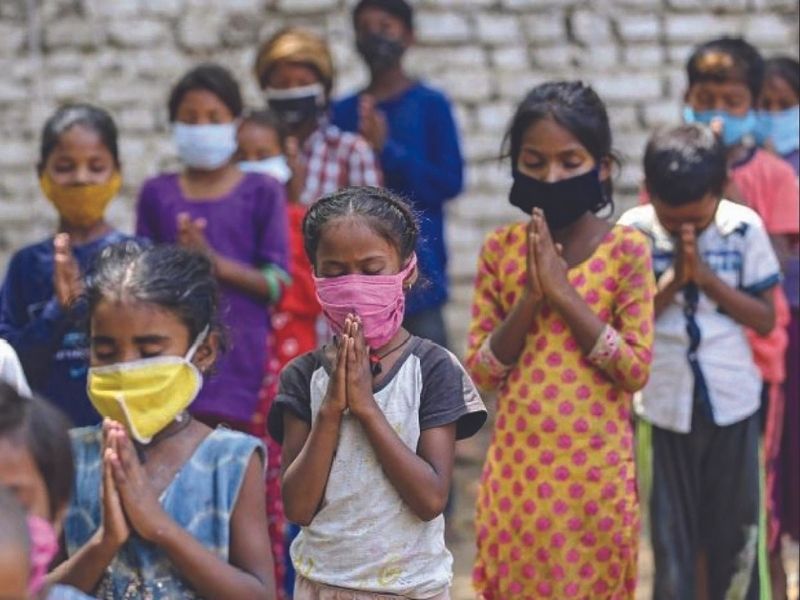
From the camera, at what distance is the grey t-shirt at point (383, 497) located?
362 centimetres

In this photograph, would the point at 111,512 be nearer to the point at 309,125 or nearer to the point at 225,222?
the point at 225,222

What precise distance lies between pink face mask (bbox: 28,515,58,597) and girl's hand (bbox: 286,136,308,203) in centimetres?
365

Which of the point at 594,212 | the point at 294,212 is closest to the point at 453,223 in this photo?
the point at 294,212

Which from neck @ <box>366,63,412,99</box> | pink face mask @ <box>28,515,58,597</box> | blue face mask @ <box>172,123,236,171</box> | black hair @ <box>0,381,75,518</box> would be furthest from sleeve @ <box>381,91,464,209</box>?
pink face mask @ <box>28,515,58,597</box>

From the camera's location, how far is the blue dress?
350cm

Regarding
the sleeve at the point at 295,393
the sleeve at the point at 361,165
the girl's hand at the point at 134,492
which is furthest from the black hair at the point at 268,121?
the girl's hand at the point at 134,492

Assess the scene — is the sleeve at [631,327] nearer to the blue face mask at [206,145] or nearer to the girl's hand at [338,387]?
the girl's hand at [338,387]

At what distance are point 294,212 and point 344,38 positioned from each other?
105 inches

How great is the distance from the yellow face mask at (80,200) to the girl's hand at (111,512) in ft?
6.02

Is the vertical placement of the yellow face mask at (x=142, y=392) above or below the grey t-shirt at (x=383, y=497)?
above

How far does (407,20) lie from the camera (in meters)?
6.89

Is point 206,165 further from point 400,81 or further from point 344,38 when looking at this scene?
point 344,38

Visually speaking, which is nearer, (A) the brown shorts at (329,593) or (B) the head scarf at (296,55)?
(A) the brown shorts at (329,593)

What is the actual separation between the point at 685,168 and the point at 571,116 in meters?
0.61
